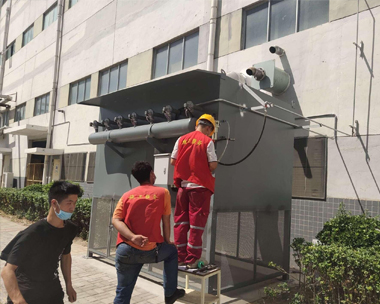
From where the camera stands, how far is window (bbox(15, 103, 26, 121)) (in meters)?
21.5

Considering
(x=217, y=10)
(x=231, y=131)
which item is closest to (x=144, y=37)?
(x=217, y=10)

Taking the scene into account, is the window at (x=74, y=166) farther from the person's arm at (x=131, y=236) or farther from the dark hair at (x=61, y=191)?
the dark hair at (x=61, y=191)

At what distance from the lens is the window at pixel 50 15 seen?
19.1 metres

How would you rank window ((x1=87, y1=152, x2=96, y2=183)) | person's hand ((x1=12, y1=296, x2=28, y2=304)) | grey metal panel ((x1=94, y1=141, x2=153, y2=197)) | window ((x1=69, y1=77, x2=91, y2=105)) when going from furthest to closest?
window ((x1=69, y1=77, x2=91, y2=105))
window ((x1=87, y1=152, x2=96, y2=183))
grey metal panel ((x1=94, y1=141, x2=153, y2=197))
person's hand ((x1=12, y1=296, x2=28, y2=304))

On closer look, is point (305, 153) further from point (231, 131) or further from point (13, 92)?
point (13, 92)

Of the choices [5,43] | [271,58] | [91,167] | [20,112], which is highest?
[5,43]

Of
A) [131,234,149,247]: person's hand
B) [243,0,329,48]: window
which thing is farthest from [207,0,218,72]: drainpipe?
[131,234,149,247]: person's hand

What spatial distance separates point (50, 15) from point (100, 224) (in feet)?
54.8

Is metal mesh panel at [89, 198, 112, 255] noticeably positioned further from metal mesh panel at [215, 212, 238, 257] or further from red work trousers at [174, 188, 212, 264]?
red work trousers at [174, 188, 212, 264]

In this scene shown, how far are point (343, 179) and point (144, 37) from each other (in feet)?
29.3

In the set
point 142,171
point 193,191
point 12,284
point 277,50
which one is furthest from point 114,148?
point 12,284

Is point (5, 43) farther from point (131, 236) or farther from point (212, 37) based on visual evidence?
point (131, 236)

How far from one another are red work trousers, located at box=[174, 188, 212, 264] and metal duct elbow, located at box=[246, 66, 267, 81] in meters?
4.81

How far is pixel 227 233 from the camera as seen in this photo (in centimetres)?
537
